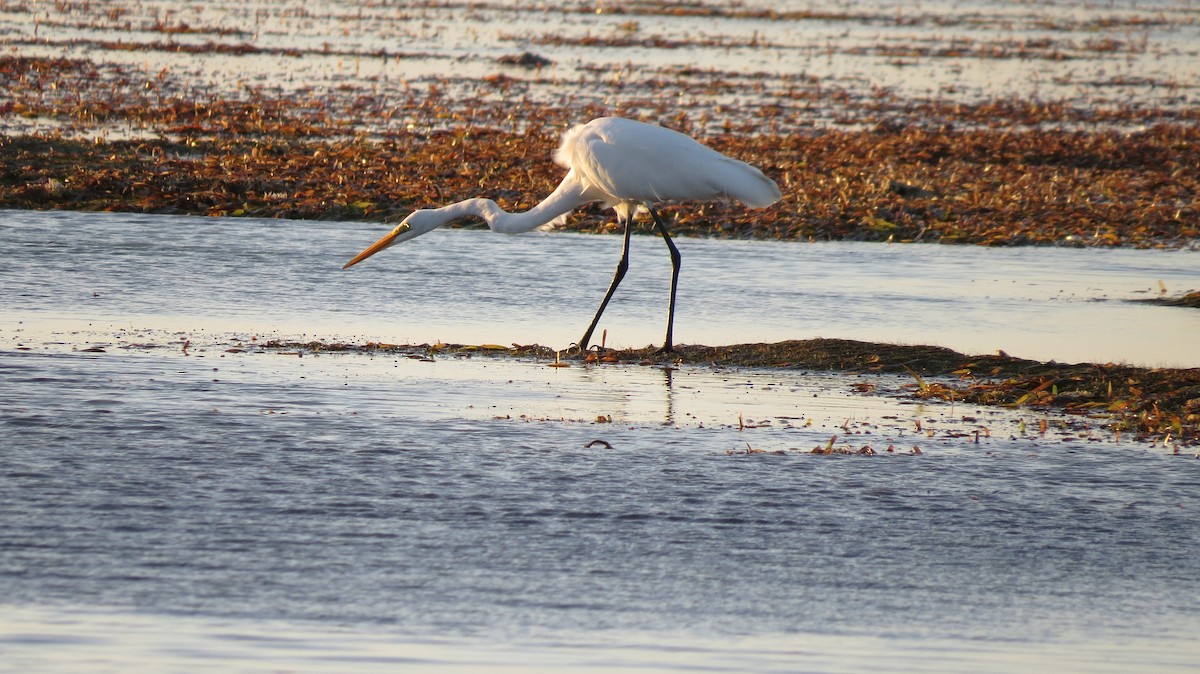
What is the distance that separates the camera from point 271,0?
55250 mm

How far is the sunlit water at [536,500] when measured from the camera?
5.04 meters

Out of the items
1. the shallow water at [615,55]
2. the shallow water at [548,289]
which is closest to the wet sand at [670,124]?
the shallow water at [615,55]

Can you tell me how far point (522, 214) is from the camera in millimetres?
10953

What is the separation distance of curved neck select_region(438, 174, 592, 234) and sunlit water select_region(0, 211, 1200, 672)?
597 mm

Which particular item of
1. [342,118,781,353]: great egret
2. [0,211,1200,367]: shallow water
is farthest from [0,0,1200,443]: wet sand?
[342,118,781,353]: great egret

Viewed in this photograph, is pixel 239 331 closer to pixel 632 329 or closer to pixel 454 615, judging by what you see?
pixel 632 329

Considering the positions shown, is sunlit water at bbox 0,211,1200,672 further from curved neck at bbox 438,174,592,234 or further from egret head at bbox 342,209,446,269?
curved neck at bbox 438,174,592,234

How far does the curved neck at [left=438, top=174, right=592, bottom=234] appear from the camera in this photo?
10.8 m

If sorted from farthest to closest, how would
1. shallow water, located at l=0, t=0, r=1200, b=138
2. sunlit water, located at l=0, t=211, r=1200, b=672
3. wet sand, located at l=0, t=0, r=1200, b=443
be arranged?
shallow water, located at l=0, t=0, r=1200, b=138
wet sand, located at l=0, t=0, r=1200, b=443
sunlit water, located at l=0, t=211, r=1200, b=672

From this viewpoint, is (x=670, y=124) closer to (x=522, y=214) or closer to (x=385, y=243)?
(x=522, y=214)

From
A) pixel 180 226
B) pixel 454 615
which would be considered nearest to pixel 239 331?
pixel 180 226

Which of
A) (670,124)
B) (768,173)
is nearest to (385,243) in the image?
(768,173)

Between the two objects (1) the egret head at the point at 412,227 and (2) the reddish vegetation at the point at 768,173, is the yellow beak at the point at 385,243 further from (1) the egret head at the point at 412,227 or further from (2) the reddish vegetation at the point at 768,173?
(2) the reddish vegetation at the point at 768,173

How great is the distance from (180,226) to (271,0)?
43.1 meters
